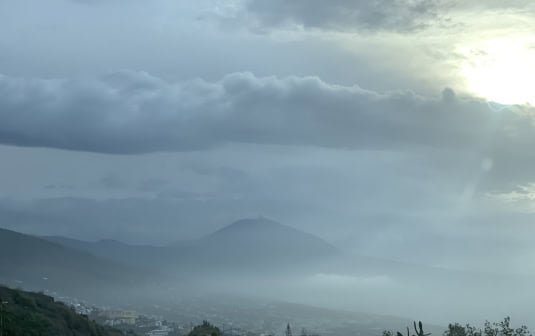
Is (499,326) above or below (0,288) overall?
below

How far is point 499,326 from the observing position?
5581cm

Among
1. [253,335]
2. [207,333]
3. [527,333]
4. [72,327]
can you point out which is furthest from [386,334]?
[253,335]

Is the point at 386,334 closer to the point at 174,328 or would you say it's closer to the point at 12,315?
the point at 12,315

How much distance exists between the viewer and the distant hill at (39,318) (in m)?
75.4

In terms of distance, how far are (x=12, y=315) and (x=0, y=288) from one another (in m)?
26.0

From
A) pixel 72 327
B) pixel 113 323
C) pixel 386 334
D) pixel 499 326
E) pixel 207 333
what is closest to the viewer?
pixel 499 326

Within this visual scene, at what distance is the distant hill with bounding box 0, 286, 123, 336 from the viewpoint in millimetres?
75438

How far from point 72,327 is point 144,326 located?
8324cm

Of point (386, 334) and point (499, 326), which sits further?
point (386, 334)

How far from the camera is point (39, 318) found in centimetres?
8488

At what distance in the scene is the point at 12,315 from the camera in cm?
7850

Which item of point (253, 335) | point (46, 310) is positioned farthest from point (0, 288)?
point (253, 335)

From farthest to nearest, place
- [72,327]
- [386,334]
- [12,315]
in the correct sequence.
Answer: [72,327], [12,315], [386,334]

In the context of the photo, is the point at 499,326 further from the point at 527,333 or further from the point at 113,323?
the point at 113,323
